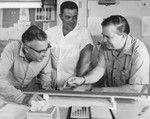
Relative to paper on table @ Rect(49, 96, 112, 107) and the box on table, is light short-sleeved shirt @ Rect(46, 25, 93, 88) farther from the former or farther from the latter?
the box on table

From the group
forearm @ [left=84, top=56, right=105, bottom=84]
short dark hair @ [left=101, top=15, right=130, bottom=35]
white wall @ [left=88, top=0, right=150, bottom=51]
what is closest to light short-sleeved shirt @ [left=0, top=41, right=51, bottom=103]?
forearm @ [left=84, top=56, right=105, bottom=84]

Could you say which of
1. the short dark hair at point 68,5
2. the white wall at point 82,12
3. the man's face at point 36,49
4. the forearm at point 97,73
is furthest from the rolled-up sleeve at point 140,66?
the man's face at point 36,49

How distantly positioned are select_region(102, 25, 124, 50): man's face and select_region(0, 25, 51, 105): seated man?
1.75 feet

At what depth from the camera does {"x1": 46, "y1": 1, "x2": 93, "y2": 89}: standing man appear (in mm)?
2264

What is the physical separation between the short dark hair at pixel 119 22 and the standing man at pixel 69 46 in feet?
0.69

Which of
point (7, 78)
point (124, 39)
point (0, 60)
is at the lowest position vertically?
point (7, 78)

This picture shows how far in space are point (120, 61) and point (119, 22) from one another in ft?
1.17

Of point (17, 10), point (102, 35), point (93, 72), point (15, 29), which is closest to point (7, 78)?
point (15, 29)

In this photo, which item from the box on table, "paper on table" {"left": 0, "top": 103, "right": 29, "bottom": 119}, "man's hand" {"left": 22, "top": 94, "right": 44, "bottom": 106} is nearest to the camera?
the box on table

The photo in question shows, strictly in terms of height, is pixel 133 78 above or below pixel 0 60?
below

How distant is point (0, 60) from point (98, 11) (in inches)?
39.9

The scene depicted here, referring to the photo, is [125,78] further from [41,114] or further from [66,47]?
[41,114]

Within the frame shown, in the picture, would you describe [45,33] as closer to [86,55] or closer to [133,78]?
[86,55]

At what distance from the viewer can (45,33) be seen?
2283 millimetres
